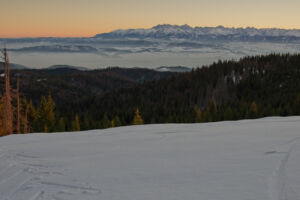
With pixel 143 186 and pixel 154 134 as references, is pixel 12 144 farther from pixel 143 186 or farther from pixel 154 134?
pixel 143 186

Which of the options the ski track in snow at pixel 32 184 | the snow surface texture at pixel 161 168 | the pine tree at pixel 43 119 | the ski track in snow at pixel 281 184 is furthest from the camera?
the pine tree at pixel 43 119

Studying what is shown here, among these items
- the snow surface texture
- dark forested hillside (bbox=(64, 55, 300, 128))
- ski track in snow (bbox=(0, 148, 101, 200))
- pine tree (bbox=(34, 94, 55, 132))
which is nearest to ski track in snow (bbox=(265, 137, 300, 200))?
the snow surface texture

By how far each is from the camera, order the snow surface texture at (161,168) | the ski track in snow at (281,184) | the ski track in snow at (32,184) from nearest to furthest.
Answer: the ski track in snow at (281,184) < the snow surface texture at (161,168) < the ski track in snow at (32,184)

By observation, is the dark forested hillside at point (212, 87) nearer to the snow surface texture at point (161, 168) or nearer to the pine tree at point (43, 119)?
the pine tree at point (43, 119)

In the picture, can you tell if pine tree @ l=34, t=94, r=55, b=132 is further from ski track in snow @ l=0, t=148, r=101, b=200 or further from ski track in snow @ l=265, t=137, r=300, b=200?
ski track in snow @ l=265, t=137, r=300, b=200

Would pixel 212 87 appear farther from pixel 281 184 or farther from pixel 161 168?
pixel 281 184

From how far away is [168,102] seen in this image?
498 feet

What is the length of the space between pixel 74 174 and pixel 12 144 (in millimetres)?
6521

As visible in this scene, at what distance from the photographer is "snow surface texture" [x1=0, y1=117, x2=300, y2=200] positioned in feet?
19.5

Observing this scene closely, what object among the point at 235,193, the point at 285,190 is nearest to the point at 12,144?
the point at 235,193

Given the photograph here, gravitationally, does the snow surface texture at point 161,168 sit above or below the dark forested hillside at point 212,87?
above

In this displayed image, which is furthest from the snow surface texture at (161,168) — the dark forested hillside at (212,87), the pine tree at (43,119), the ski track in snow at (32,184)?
the dark forested hillside at (212,87)

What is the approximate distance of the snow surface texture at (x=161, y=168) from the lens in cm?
595

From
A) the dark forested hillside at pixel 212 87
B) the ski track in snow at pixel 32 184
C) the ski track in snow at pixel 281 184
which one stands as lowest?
the dark forested hillside at pixel 212 87
